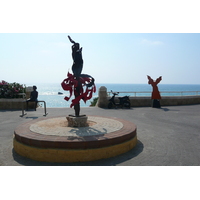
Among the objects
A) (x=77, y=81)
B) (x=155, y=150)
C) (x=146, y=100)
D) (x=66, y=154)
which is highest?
(x=77, y=81)

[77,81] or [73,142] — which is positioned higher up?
[77,81]

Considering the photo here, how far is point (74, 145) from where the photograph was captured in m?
4.39

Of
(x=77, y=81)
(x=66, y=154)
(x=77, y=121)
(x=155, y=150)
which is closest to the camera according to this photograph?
(x=66, y=154)

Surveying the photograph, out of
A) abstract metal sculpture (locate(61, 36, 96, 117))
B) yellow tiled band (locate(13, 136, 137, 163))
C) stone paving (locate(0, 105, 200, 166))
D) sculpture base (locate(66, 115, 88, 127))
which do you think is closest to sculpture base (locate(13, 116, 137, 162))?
yellow tiled band (locate(13, 136, 137, 163))

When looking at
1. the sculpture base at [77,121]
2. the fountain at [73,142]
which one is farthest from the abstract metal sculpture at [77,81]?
the fountain at [73,142]

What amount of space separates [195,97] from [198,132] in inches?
383

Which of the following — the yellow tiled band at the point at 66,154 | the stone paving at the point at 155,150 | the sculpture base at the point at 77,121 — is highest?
the sculpture base at the point at 77,121

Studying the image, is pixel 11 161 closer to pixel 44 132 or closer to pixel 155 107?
pixel 44 132

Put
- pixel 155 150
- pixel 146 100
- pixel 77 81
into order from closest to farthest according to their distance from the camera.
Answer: pixel 155 150, pixel 77 81, pixel 146 100

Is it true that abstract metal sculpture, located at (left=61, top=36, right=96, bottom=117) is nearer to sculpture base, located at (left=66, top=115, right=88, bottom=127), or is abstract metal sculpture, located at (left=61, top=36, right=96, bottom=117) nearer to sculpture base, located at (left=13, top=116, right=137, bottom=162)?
sculpture base, located at (left=66, top=115, right=88, bottom=127)

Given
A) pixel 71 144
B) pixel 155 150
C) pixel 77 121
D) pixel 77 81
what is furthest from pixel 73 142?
pixel 77 81

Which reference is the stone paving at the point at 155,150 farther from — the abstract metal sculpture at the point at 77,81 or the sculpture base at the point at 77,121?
the abstract metal sculpture at the point at 77,81

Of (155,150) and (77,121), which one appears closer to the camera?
(155,150)

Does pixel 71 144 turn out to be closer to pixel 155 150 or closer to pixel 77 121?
pixel 77 121
